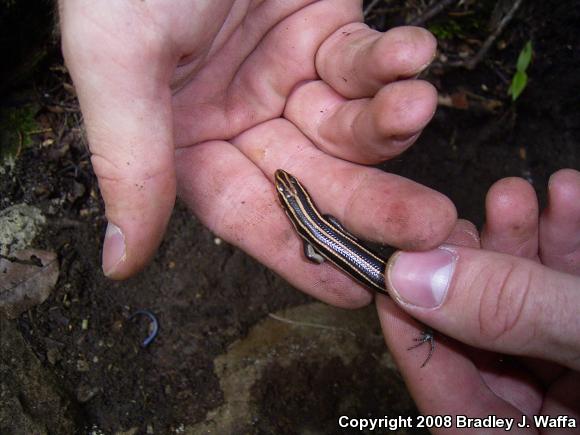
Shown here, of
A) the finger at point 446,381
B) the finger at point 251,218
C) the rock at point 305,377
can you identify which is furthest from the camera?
the rock at point 305,377

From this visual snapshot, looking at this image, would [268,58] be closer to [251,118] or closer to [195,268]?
[251,118]

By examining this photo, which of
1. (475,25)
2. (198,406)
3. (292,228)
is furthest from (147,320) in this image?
(475,25)

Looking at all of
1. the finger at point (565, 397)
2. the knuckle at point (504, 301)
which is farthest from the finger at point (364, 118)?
the finger at point (565, 397)

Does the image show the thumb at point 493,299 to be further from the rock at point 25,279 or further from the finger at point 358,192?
the rock at point 25,279

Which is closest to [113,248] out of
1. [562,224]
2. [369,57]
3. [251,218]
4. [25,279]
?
[251,218]

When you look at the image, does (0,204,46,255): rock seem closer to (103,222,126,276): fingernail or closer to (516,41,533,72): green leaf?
(103,222,126,276): fingernail

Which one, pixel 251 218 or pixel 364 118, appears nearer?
pixel 364 118

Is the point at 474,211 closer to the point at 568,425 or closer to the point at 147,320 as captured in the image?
the point at 568,425
